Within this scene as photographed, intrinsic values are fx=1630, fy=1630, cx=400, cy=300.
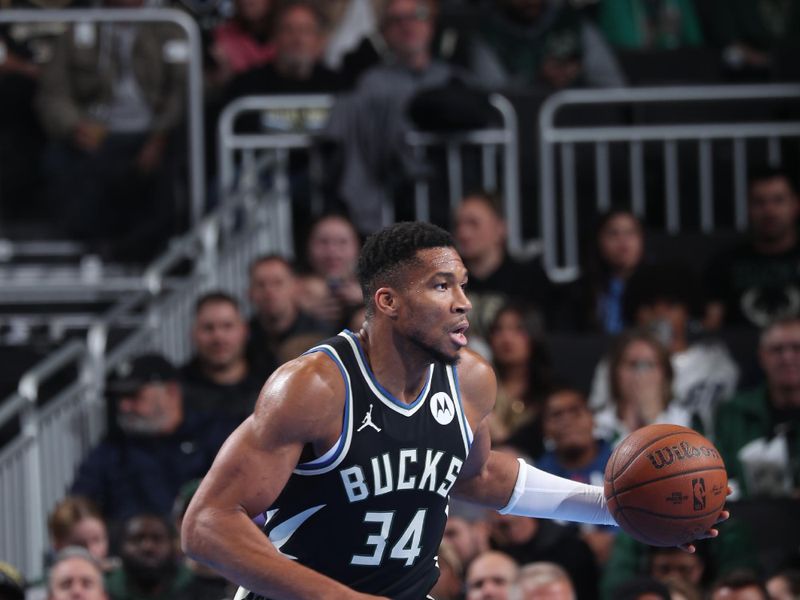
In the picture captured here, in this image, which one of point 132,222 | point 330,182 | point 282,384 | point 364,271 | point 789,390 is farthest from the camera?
point 132,222

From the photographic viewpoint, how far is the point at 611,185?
1187 centimetres

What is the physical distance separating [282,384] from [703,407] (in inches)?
199

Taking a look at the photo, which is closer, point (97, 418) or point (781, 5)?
point (97, 418)

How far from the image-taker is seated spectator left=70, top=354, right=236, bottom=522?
9.45 metres

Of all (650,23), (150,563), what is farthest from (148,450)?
(650,23)

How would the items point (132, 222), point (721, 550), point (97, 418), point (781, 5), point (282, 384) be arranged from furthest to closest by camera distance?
1. point (781, 5)
2. point (132, 222)
3. point (97, 418)
4. point (721, 550)
5. point (282, 384)

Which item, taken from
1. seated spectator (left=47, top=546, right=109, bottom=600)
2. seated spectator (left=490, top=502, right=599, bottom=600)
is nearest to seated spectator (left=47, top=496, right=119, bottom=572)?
seated spectator (left=47, top=546, right=109, bottom=600)

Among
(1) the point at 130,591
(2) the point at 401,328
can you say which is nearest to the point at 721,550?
(1) the point at 130,591

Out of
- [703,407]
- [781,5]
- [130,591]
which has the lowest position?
[130,591]

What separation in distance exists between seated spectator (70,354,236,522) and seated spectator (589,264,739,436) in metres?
2.34

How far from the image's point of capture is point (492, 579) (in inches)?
318

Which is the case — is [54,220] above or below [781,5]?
below

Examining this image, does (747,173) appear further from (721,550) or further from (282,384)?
(282,384)

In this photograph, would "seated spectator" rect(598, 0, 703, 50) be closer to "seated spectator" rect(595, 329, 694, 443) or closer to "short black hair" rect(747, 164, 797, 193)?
"short black hair" rect(747, 164, 797, 193)
